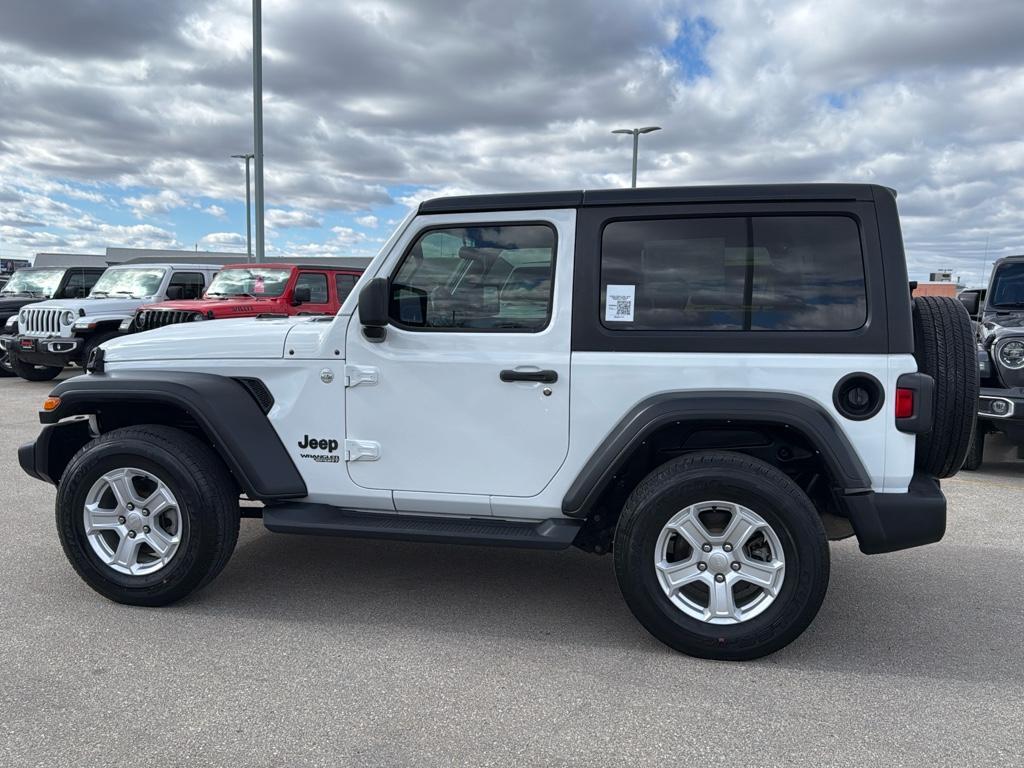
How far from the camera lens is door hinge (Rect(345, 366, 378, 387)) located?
11.9ft

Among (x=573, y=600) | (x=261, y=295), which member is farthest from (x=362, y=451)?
(x=261, y=295)

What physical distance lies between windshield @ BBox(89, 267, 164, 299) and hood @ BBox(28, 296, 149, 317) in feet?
1.05

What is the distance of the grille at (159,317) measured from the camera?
34.2 ft

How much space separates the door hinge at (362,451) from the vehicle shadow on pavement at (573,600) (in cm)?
74

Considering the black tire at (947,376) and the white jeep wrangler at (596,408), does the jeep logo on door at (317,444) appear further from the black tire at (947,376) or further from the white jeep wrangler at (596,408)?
the black tire at (947,376)

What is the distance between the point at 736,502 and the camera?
3.21 meters

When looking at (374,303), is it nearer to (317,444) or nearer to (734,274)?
(317,444)

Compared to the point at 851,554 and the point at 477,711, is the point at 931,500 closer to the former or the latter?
the point at 851,554

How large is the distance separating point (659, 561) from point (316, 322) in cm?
209

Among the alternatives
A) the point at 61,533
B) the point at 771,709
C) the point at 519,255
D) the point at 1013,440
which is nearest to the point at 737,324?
the point at 519,255

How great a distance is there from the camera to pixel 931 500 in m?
3.19

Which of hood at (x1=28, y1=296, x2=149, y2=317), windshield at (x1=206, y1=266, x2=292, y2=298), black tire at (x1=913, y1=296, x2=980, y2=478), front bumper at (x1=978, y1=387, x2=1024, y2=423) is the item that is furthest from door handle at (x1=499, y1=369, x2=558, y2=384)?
hood at (x1=28, y1=296, x2=149, y2=317)

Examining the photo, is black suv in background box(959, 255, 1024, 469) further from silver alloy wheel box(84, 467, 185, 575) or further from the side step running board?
silver alloy wheel box(84, 467, 185, 575)

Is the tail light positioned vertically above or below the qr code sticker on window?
below
